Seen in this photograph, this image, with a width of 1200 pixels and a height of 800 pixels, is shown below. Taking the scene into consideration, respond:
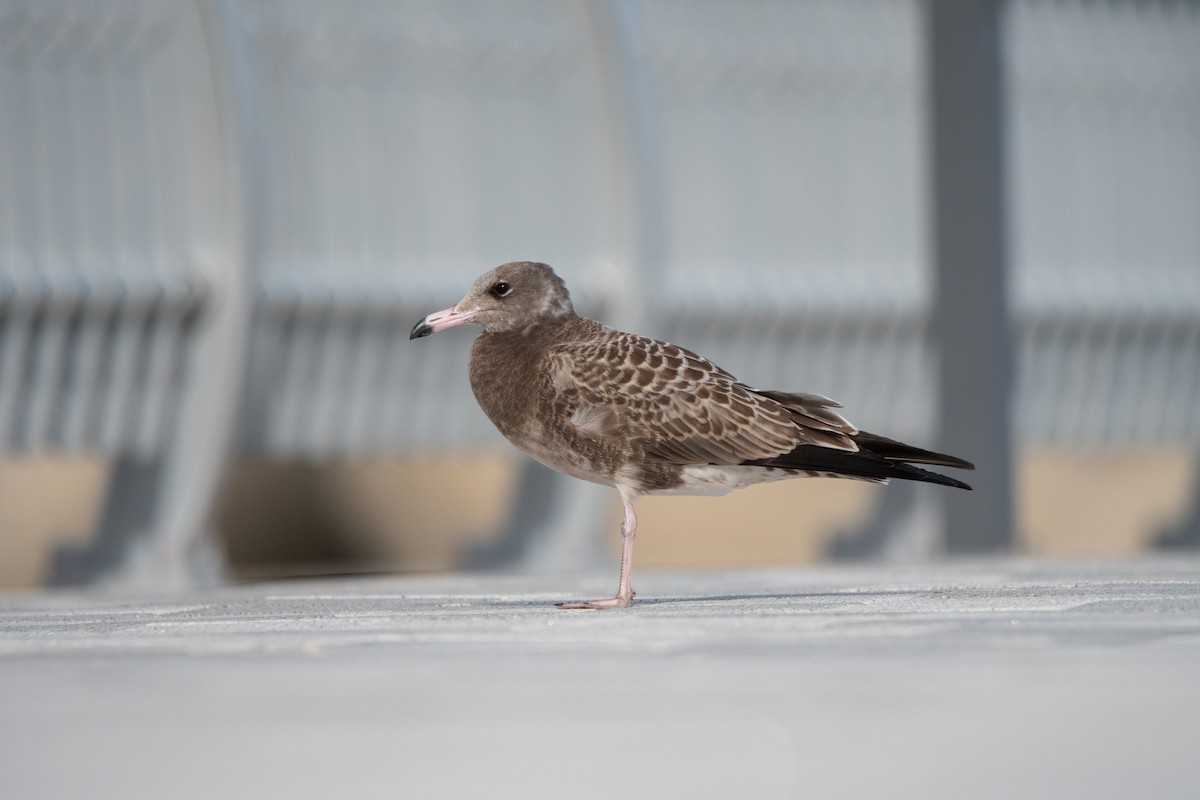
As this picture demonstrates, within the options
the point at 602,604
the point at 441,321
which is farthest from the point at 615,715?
the point at 441,321

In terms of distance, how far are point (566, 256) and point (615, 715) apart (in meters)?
10.2

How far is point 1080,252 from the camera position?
16.8 metres

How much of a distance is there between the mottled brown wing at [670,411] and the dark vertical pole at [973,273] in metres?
7.08

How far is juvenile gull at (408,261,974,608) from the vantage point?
607cm

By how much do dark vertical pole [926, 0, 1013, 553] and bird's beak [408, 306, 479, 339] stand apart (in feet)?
23.8

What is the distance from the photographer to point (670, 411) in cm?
617

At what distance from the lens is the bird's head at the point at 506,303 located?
6.55m

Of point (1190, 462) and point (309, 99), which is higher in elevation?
point (309, 99)

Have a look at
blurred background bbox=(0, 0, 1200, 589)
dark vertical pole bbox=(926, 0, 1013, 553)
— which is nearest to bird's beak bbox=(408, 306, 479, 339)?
blurred background bbox=(0, 0, 1200, 589)

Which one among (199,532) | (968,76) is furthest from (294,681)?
(968,76)

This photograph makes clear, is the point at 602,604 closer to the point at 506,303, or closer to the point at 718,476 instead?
the point at 718,476

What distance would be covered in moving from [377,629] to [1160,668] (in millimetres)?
2131

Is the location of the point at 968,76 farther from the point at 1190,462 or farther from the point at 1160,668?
the point at 1160,668

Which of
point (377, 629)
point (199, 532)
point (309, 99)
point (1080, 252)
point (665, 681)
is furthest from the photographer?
point (1080, 252)
